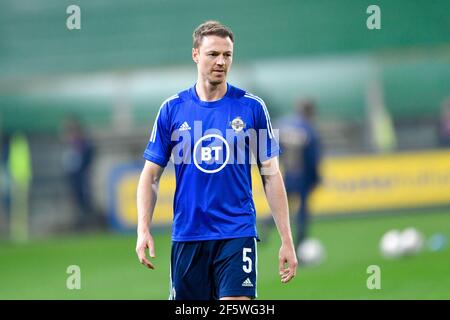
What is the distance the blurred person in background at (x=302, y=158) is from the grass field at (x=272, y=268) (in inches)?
30.7

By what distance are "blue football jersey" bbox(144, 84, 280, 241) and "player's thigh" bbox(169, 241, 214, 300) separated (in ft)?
0.21

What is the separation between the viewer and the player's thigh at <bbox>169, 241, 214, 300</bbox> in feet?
20.8

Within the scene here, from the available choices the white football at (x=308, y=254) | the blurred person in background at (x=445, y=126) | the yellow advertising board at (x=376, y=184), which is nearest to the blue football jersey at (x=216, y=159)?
the white football at (x=308, y=254)

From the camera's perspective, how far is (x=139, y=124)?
19.9 m

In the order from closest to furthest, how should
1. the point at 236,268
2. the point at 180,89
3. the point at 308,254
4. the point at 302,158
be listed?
1. the point at 236,268
2. the point at 308,254
3. the point at 302,158
4. the point at 180,89

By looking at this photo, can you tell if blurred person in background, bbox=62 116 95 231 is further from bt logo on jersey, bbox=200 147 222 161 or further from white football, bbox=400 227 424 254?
bt logo on jersey, bbox=200 147 222 161

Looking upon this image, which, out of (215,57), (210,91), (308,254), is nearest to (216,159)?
(210,91)

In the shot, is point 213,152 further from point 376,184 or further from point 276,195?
point 376,184

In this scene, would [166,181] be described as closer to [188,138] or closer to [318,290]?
[318,290]

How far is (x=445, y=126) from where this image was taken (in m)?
18.0

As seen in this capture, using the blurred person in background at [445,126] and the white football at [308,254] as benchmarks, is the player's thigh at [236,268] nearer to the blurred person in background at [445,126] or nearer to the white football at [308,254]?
the white football at [308,254]

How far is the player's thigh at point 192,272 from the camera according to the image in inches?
250

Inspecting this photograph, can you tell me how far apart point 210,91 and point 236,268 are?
1.07m
